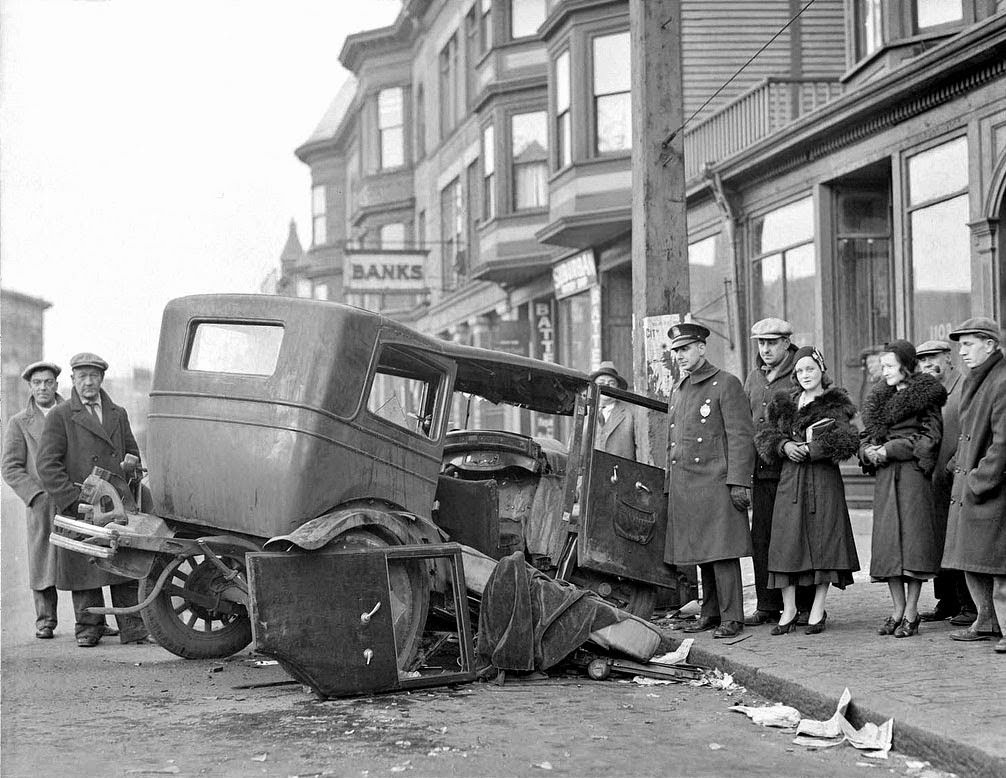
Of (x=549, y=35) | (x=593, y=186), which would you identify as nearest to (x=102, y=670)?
(x=593, y=186)

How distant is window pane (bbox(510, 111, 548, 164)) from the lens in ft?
94.3

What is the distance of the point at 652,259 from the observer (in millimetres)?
10844

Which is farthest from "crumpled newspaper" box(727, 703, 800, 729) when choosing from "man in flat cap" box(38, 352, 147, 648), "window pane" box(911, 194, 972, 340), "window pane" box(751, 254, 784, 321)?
"window pane" box(751, 254, 784, 321)

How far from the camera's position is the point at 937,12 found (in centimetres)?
1582

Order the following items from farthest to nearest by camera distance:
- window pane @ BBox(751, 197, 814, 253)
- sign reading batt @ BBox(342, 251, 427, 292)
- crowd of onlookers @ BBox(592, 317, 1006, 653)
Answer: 1. sign reading batt @ BBox(342, 251, 427, 292)
2. window pane @ BBox(751, 197, 814, 253)
3. crowd of onlookers @ BBox(592, 317, 1006, 653)

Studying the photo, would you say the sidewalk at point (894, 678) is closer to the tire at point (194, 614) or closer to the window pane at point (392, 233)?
the tire at point (194, 614)

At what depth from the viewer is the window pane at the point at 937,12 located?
15.6 metres

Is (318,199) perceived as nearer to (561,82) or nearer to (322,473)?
(561,82)

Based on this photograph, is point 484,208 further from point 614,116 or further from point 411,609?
point 411,609

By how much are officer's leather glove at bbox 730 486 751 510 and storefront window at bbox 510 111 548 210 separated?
66.5 ft

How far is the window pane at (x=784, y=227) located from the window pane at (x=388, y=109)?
2461cm

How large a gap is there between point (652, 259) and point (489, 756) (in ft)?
19.5

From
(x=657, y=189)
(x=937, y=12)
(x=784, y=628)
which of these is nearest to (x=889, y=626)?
(x=784, y=628)

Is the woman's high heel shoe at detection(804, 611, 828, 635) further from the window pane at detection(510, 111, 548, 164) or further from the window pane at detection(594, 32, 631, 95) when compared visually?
the window pane at detection(510, 111, 548, 164)
